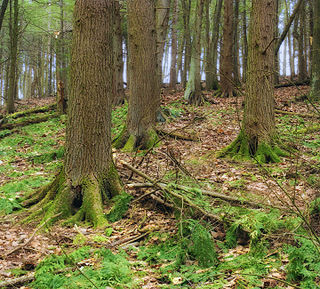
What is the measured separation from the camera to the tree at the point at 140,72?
8.89 metres

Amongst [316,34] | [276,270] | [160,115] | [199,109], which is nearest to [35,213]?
[276,270]

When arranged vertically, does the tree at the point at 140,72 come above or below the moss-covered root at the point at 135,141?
above

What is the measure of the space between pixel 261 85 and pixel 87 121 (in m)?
4.21

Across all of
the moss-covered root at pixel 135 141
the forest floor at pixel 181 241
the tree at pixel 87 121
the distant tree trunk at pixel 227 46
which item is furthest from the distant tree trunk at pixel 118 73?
the tree at pixel 87 121

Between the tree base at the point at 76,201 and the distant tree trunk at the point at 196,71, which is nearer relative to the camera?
the tree base at the point at 76,201

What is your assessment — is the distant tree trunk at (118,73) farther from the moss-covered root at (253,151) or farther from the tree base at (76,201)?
the tree base at (76,201)

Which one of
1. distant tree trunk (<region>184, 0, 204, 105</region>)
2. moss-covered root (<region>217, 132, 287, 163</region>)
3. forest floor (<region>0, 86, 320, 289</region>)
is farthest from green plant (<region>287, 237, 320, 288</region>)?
distant tree trunk (<region>184, 0, 204, 105</region>)

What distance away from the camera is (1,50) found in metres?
31.6

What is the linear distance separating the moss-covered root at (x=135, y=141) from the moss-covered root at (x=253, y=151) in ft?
6.86

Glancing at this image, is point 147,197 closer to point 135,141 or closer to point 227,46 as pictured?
point 135,141

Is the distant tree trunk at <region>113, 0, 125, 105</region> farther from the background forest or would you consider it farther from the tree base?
the tree base

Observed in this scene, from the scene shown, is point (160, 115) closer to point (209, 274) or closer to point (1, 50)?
point (209, 274)

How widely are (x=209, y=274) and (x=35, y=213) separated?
10.1ft

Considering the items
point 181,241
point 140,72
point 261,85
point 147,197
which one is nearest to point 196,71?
point 140,72
